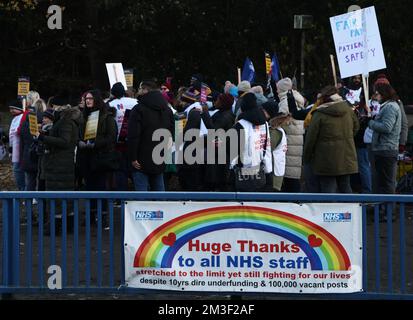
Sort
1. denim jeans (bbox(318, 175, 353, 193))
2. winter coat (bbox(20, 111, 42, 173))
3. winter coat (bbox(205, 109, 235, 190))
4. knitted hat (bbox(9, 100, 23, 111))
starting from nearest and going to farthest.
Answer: denim jeans (bbox(318, 175, 353, 193))
winter coat (bbox(20, 111, 42, 173))
knitted hat (bbox(9, 100, 23, 111))
winter coat (bbox(205, 109, 235, 190))

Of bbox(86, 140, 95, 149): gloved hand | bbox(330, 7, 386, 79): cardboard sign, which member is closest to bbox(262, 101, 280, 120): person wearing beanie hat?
bbox(330, 7, 386, 79): cardboard sign

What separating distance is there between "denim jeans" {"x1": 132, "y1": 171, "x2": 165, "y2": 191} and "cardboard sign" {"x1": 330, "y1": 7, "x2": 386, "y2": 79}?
2749 mm

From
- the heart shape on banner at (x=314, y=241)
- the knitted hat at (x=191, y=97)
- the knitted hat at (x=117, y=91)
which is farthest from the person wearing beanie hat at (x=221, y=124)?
the heart shape on banner at (x=314, y=241)

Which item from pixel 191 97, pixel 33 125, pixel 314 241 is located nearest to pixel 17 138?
pixel 33 125

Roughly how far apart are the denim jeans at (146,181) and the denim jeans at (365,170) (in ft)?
10.0

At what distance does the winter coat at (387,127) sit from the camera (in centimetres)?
1242

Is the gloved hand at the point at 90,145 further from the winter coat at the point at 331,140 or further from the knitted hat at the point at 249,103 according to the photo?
the winter coat at the point at 331,140

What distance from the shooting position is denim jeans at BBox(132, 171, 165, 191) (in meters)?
11.9

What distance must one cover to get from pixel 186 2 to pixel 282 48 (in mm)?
3059

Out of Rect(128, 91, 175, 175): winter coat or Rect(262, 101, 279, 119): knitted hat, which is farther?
Rect(262, 101, 279, 119): knitted hat

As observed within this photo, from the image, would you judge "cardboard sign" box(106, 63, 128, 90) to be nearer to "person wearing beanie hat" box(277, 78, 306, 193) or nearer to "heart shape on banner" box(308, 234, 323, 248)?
"person wearing beanie hat" box(277, 78, 306, 193)

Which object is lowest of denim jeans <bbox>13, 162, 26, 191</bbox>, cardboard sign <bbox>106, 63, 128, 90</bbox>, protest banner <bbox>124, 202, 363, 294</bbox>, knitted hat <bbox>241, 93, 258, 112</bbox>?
protest banner <bbox>124, 202, 363, 294</bbox>
